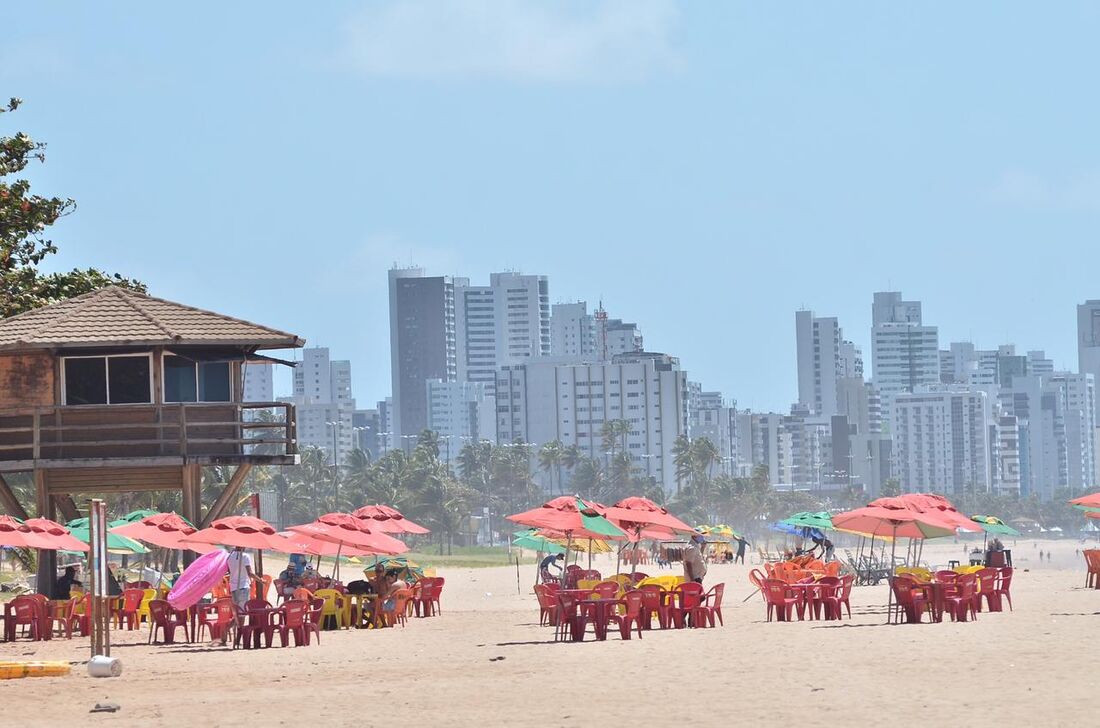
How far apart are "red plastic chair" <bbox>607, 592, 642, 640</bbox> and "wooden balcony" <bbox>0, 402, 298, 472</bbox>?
9869 millimetres

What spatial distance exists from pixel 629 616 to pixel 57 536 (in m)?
8.09

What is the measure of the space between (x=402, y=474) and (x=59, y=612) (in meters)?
124

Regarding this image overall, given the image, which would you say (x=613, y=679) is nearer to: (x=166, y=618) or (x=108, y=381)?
(x=166, y=618)

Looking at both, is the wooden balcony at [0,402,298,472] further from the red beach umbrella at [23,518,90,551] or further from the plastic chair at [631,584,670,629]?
the plastic chair at [631,584,670,629]

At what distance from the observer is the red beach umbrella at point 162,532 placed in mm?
25750

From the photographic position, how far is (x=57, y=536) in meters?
25.8

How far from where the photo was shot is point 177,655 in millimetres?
23094

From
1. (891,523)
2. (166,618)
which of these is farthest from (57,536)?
(891,523)

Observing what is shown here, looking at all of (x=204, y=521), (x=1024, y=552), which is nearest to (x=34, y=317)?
(x=204, y=521)

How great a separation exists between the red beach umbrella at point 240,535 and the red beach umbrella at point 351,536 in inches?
91.0

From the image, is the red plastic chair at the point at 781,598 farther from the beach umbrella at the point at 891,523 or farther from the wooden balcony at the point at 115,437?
the wooden balcony at the point at 115,437

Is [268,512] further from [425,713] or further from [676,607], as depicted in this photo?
[425,713]

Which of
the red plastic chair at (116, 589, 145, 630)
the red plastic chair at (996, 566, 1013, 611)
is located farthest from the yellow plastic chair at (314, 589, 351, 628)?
the red plastic chair at (996, 566, 1013, 611)

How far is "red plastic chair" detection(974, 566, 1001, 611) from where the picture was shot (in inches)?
1075
